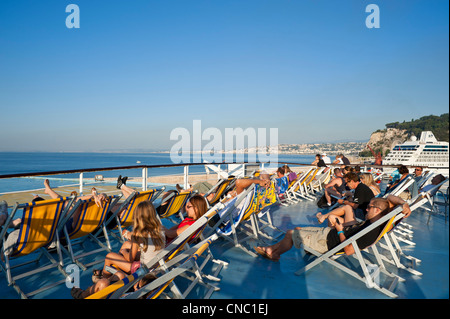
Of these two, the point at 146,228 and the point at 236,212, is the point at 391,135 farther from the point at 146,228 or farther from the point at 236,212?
the point at 146,228

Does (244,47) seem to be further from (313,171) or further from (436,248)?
(436,248)

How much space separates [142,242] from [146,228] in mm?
108

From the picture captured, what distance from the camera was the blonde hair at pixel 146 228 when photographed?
7.05 ft

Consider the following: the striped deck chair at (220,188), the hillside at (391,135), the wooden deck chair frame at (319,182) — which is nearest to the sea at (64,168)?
the wooden deck chair frame at (319,182)

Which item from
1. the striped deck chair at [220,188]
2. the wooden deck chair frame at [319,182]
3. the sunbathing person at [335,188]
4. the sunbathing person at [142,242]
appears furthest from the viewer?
the wooden deck chair frame at [319,182]

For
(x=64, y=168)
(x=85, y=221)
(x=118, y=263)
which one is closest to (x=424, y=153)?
(x=85, y=221)

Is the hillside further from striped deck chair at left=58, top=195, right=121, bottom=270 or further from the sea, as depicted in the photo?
striped deck chair at left=58, top=195, right=121, bottom=270

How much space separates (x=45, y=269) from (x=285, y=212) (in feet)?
14.5

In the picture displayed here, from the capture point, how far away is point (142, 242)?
215 cm

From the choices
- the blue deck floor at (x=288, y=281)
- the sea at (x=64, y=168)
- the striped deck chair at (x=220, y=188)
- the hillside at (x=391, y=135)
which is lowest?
the sea at (x=64, y=168)

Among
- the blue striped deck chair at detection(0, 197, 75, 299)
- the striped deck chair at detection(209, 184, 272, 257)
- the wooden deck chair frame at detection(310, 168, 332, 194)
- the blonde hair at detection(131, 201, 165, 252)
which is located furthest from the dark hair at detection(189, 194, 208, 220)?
the wooden deck chair frame at detection(310, 168, 332, 194)

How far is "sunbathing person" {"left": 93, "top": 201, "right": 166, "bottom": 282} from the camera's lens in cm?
214

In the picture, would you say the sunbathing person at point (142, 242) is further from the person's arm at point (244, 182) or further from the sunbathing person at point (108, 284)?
the person's arm at point (244, 182)

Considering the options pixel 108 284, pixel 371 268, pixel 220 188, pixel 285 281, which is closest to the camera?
pixel 108 284
